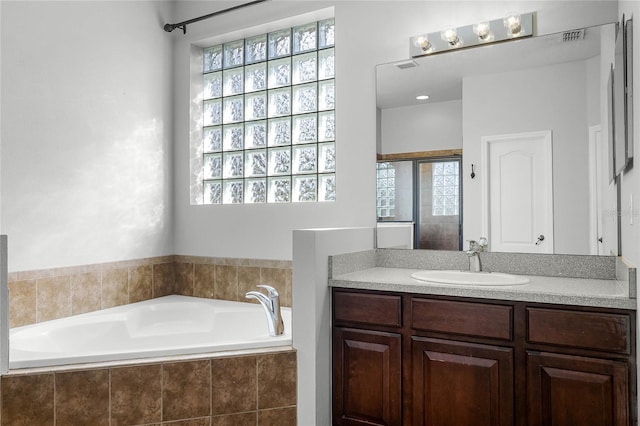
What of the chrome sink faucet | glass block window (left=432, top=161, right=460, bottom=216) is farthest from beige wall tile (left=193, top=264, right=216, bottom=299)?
the chrome sink faucet

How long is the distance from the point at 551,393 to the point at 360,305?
0.85 metres

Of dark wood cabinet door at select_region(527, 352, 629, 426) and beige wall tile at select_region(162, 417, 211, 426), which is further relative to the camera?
beige wall tile at select_region(162, 417, 211, 426)

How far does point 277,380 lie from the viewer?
2.19 metres

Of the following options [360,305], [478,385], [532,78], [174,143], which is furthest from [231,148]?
[478,385]

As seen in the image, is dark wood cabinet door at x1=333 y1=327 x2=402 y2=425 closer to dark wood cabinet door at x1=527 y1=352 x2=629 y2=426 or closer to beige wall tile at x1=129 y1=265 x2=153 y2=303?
dark wood cabinet door at x1=527 y1=352 x2=629 y2=426

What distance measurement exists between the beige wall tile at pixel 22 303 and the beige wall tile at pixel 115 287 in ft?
1.49

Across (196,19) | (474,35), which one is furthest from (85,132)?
(474,35)

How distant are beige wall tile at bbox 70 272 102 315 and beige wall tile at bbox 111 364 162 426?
3.44 feet

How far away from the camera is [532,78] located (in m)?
2.34

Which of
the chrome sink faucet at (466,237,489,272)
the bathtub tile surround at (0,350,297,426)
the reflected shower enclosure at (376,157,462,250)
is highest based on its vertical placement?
the reflected shower enclosure at (376,157,462,250)

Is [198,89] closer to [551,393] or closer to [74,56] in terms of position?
[74,56]

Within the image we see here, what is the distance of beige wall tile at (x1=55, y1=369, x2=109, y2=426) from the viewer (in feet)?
6.29

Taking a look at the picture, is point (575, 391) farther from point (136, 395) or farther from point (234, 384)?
point (136, 395)

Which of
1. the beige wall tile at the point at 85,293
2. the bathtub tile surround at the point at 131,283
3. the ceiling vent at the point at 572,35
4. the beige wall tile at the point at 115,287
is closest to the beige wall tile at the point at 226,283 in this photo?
the bathtub tile surround at the point at 131,283
